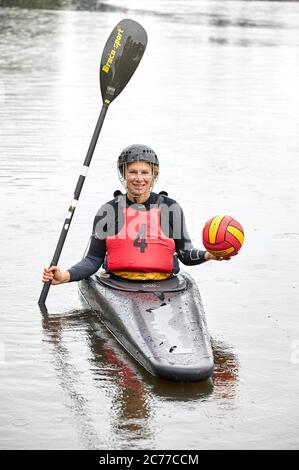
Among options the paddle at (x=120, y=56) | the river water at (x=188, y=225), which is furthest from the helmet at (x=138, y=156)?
the paddle at (x=120, y=56)

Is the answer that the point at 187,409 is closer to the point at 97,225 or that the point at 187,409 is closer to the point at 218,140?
the point at 97,225

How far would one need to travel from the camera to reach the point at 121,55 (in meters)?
11.4

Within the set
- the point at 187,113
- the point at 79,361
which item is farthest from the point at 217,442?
the point at 187,113

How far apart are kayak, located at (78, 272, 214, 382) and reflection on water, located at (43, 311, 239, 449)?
8 centimetres

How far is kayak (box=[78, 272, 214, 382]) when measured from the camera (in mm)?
8195

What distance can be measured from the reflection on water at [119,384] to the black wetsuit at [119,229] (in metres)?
0.50

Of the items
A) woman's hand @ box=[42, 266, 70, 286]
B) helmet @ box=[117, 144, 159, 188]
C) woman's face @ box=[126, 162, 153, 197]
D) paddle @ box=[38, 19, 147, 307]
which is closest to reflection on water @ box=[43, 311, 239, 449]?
woman's hand @ box=[42, 266, 70, 286]

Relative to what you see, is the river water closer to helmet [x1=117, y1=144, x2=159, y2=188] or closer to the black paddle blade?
helmet [x1=117, y1=144, x2=159, y2=188]

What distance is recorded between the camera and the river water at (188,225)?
300 inches

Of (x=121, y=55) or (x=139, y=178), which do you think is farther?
(x=121, y=55)

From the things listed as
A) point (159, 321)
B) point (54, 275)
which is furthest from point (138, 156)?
point (159, 321)

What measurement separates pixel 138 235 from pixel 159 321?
1012mm

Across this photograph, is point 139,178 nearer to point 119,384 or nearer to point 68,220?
point 68,220
